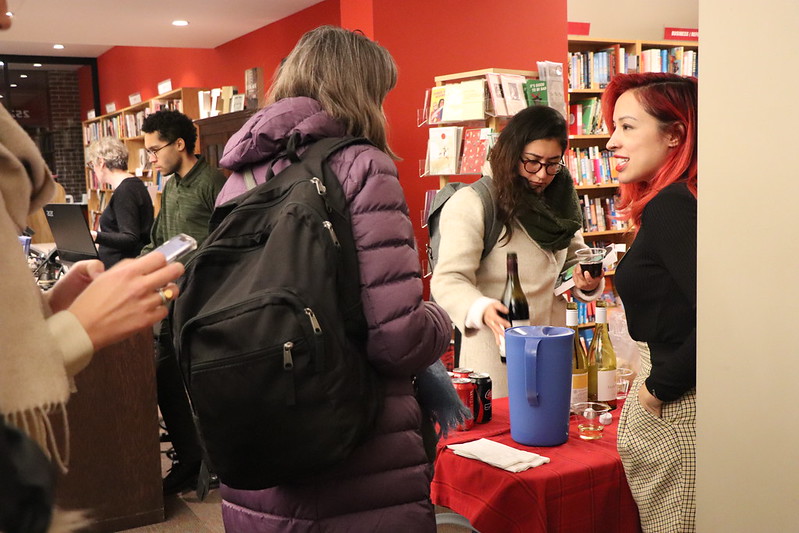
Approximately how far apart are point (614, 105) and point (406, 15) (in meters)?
3.81

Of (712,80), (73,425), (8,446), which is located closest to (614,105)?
(712,80)

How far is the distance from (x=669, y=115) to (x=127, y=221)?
3.54m

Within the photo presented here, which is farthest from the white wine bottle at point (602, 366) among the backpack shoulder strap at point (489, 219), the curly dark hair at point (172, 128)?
the curly dark hair at point (172, 128)

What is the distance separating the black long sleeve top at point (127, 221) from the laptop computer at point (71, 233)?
0.12 metres

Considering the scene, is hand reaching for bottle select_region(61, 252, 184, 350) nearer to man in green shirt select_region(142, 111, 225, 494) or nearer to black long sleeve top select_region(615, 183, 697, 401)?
black long sleeve top select_region(615, 183, 697, 401)

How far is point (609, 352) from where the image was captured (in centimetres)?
224

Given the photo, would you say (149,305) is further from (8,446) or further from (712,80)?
(712,80)

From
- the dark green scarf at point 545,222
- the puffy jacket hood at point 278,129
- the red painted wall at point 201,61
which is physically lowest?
the dark green scarf at point 545,222

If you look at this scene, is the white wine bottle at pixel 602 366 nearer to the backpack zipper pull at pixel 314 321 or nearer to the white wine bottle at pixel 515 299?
the white wine bottle at pixel 515 299

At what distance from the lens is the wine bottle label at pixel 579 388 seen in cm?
211

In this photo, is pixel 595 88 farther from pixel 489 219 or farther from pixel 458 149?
pixel 489 219

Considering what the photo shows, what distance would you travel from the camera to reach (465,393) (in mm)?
2027

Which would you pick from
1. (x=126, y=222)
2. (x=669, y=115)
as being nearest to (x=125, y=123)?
(x=126, y=222)

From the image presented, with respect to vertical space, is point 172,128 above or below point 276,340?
above
